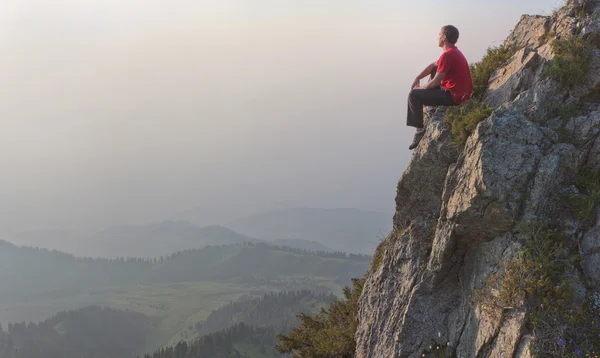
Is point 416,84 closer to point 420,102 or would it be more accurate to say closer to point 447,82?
point 420,102

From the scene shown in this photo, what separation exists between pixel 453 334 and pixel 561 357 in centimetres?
339

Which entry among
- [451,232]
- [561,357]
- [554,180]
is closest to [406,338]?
[451,232]

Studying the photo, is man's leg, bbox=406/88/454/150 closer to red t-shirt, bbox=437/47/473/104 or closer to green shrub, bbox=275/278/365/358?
red t-shirt, bbox=437/47/473/104

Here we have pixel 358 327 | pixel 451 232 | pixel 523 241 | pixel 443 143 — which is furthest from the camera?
pixel 358 327

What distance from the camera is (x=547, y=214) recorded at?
35.9ft

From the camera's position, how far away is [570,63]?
13.2 meters

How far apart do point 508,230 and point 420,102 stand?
6449 millimetres

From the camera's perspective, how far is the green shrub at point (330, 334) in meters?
17.0

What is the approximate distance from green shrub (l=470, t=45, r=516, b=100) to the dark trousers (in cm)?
165

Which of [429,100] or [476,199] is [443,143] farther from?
[476,199]

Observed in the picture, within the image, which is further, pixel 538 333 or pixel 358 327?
pixel 358 327

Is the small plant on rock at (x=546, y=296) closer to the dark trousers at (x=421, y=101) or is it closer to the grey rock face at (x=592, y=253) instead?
the grey rock face at (x=592, y=253)

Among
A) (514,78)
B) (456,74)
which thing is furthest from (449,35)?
(514,78)

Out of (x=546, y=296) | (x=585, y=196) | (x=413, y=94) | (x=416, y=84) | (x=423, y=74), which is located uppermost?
(x=423, y=74)
